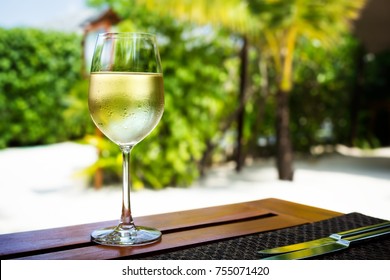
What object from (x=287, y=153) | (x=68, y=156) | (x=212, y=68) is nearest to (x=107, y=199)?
(x=212, y=68)

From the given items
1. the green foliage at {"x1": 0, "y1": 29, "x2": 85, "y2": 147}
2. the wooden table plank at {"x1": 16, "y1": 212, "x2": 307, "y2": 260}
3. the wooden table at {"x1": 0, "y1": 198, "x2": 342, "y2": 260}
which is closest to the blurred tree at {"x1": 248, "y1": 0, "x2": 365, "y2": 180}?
the green foliage at {"x1": 0, "y1": 29, "x2": 85, "y2": 147}

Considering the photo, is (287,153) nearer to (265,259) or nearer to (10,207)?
(10,207)

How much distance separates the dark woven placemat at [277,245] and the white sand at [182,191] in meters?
2.93

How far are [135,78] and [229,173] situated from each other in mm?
5347

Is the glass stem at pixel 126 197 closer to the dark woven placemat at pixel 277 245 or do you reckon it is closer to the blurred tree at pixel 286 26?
the dark woven placemat at pixel 277 245

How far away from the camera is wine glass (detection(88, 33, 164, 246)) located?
0.85 m

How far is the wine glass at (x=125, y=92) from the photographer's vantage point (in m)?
0.85

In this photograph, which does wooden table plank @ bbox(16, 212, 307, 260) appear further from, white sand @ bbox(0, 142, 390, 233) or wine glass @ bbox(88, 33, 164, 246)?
white sand @ bbox(0, 142, 390, 233)

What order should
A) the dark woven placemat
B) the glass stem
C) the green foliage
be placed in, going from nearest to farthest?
the dark woven placemat → the glass stem → the green foliage

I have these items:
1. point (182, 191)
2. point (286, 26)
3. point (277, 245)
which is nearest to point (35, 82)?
point (182, 191)

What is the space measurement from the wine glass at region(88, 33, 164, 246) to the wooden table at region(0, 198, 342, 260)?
3 centimetres

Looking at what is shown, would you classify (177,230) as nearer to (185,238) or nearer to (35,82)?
(185,238)

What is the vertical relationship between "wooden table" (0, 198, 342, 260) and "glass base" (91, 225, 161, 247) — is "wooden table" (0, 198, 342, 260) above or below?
below

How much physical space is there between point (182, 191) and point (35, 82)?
4.27 metres
